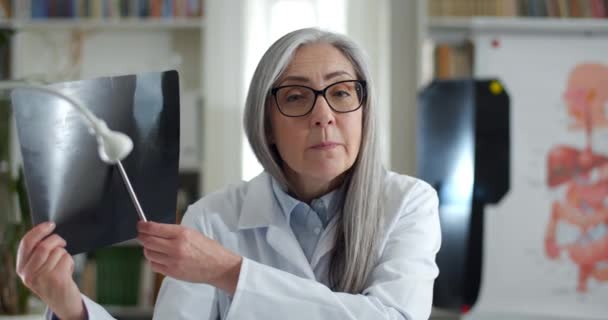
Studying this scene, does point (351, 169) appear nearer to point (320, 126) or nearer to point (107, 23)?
point (320, 126)

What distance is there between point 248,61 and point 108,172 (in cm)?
254

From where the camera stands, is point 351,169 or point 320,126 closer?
point 320,126

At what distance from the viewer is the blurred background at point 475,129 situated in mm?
2967

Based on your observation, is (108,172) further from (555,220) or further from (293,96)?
Result: (555,220)

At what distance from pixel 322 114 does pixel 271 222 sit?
9.4 inches

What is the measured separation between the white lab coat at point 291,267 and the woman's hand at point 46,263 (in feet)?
0.25

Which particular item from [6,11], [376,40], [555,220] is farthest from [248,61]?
[555,220]

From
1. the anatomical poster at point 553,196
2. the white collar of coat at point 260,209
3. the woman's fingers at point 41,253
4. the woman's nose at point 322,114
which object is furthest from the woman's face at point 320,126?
the anatomical poster at point 553,196

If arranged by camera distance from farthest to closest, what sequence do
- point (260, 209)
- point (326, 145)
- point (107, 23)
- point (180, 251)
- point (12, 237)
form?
point (107, 23)
point (12, 237)
point (260, 209)
point (326, 145)
point (180, 251)

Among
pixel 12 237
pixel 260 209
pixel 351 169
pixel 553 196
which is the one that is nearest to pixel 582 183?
pixel 553 196

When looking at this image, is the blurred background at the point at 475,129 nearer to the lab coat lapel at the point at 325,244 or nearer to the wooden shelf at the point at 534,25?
the wooden shelf at the point at 534,25

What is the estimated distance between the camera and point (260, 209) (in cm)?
138

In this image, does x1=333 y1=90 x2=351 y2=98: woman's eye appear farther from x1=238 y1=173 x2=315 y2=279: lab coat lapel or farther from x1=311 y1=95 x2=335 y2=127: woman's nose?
x1=238 y1=173 x2=315 y2=279: lab coat lapel

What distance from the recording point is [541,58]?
10.0 feet
